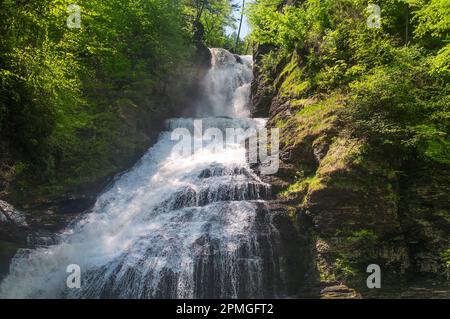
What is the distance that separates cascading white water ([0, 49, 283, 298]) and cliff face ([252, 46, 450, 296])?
4.48ft

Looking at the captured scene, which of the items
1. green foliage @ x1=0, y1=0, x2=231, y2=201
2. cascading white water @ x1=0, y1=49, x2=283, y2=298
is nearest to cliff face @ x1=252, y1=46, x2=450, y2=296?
cascading white water @ x1=0, y1=49, x2=283, y2=298

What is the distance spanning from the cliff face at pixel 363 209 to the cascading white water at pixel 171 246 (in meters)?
1.36

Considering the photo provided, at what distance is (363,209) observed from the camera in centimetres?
1145

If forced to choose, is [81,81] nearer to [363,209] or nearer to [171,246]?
[171,246]

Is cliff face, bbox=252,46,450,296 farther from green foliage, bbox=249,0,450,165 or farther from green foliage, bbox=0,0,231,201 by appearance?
green foliage, bbox=0,0,231,201

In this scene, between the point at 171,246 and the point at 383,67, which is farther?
the point at 383,67

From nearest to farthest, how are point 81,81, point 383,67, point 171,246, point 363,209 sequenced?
point 363,209
point 171,246
point 383,67
point 81,81

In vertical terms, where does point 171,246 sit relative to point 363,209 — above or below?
below

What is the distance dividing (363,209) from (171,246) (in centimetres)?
547

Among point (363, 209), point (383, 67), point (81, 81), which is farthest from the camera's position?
point (81, 81)

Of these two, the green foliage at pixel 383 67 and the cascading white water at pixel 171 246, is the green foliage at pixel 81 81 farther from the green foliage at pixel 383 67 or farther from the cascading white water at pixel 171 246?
the green foliage at pixel 383 67

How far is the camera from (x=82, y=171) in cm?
1677

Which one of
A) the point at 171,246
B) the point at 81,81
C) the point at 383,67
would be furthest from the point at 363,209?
the point at 81,81
